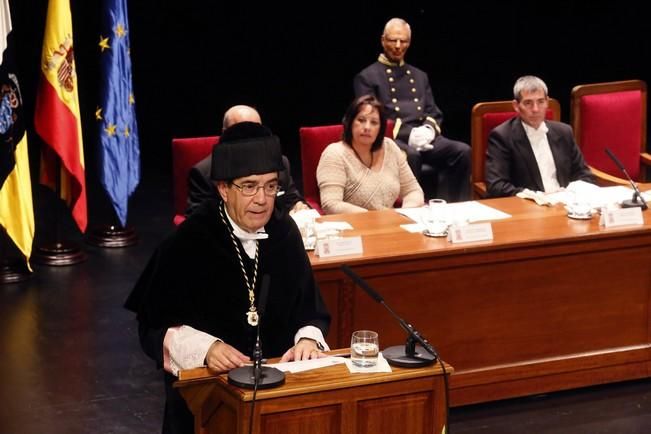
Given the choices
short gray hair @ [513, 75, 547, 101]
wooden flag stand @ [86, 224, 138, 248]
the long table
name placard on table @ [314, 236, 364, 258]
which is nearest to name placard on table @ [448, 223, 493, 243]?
the long table

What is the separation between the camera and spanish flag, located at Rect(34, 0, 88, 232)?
297 inches

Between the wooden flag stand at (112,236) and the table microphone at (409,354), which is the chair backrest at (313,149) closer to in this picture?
the wooden flag stand at (112,236)

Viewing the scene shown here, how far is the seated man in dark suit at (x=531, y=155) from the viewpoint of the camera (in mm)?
6859

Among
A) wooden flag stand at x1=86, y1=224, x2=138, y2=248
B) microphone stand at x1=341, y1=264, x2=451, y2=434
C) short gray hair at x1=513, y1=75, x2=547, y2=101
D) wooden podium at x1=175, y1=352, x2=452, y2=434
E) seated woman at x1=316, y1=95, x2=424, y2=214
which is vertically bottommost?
wooden flag stand at x1=86, y1=224, x2=138, y2=248

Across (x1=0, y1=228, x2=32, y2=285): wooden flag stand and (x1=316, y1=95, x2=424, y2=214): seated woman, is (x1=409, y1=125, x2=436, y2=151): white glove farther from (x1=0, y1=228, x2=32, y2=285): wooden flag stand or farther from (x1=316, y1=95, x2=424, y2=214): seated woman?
(x1=0, y1=228, x2=32, y2=285): wooden flag stand

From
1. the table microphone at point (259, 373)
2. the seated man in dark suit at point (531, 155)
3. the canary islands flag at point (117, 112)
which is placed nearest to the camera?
the table microphone at point (259, 373)

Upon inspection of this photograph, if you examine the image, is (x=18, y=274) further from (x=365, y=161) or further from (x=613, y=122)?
(x=613, y=122)

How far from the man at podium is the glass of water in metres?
0.17

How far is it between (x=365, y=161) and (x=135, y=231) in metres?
2.26

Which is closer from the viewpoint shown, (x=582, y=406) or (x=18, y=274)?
(x=582, y=406)

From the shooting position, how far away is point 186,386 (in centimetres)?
349

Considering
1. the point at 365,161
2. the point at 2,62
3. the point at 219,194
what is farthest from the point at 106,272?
the point at 219,194

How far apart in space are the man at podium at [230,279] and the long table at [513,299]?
1.37 m

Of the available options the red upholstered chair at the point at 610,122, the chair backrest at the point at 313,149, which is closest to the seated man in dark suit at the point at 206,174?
the chair backrest at the point at 313,149
